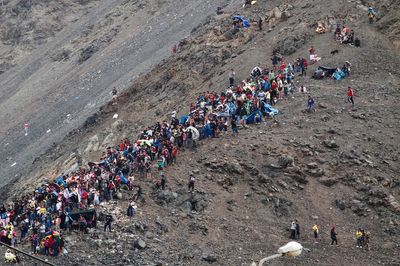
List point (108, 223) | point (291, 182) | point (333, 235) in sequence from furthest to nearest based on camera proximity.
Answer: point (291, 182), point (333, 235), point (108, 223)

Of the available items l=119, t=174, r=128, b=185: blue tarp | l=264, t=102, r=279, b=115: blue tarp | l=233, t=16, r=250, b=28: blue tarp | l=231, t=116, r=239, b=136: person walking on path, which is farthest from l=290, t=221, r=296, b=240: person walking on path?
l=233, t=16, r=250, b=28: blue tarp

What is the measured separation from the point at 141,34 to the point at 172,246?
143 feet

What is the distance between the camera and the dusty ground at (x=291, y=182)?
28562 millimetres

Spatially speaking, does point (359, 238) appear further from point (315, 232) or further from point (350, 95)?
point (350, 95)

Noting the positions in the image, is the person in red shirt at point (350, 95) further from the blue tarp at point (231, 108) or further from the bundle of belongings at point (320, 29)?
the bundle of belongings at point (320, 29)

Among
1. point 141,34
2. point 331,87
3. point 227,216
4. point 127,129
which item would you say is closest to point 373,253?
point 227,216

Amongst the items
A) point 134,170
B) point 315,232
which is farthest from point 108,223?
point 315,232

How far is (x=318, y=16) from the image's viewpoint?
46.6 m

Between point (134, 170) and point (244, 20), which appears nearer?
point (134, 170)

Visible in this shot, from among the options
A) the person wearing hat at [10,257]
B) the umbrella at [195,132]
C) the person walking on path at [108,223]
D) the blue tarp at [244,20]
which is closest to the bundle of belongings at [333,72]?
the umbrella at [195,132]

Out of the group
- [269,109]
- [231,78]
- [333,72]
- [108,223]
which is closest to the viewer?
[108,223]

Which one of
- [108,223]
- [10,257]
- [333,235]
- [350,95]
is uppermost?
[10,257]

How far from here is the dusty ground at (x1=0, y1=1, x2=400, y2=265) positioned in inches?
1125

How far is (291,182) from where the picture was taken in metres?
32.8
